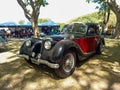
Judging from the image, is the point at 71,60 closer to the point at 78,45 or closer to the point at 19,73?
the point at 78,45

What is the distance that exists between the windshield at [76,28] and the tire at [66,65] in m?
1.60

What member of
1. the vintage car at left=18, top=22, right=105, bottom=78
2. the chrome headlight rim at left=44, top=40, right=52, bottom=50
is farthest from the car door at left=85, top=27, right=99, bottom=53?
the chrome headlight rim at left=44, top=40, right=52, bottom=50

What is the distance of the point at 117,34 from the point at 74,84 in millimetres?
16687

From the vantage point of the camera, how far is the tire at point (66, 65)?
560 centimetres

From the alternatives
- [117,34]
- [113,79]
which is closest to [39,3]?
[117,34]

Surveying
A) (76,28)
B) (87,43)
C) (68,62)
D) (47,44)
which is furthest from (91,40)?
(47,44)

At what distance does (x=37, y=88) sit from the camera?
514 cm

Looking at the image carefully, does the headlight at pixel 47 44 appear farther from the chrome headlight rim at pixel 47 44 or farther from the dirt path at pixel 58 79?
the dirt path at pixel 58 79

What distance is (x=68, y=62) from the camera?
19.4 ft

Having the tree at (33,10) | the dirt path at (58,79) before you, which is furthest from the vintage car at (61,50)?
the tree at (33,10)

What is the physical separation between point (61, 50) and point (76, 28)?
2368mm

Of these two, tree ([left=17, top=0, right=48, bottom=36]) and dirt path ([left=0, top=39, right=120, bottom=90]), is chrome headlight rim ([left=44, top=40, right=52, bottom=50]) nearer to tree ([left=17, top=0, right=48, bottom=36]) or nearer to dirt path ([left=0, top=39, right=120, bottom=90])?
dirt path ([left=0, top=39, right=120, bottom=90])

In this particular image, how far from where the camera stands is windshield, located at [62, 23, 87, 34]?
24.4ft

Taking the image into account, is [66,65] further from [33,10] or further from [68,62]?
[33,10]
